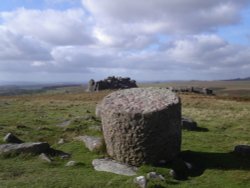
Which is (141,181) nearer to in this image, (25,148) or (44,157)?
(44,157)

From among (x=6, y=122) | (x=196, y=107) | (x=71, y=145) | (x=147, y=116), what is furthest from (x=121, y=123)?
(x=196, y=107)

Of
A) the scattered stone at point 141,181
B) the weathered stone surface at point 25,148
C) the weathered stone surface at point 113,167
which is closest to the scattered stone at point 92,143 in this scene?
the weathered stone surface at point 113,167

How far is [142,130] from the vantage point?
16.2 meters

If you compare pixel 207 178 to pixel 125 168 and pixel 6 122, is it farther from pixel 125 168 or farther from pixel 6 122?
pixel 6 122

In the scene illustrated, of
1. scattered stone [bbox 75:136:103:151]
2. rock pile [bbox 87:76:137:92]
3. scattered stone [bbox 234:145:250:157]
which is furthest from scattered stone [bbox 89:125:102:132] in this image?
rock pile [bbox 87:76:137:92]

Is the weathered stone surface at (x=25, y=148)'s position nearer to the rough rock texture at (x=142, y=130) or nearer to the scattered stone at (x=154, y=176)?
the rough rock texture at (x=142, y=130)

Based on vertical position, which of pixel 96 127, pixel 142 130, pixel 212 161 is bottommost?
pixel 212 161

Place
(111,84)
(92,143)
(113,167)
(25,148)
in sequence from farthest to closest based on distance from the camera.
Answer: (111,84)
(92,143)
(25,148)
(113,167)

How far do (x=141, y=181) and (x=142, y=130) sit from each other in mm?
3001

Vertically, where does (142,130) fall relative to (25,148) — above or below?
above

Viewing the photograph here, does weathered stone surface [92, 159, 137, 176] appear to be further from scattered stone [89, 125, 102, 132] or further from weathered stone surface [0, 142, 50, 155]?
scattered stone [89, 125, 102, 132]

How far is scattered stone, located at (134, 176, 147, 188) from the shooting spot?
44.0 ft

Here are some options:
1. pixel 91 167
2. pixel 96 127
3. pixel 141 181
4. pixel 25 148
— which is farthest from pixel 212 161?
pixel 96 127

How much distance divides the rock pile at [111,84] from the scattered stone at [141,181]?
7768 cm
